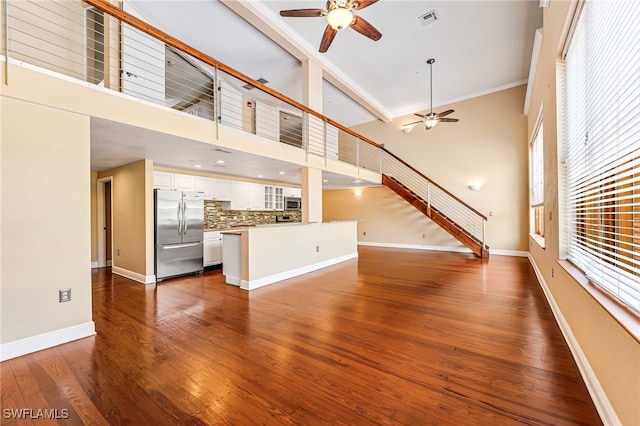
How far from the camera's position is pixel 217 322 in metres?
2.92

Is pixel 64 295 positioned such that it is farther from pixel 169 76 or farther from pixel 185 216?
pixel 169 76

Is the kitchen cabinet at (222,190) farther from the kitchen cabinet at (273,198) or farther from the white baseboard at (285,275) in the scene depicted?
the white baseboard at (285,275)

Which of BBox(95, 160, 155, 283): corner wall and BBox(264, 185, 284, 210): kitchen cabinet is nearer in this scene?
BBox(95, 160, 155, 283): corner wall

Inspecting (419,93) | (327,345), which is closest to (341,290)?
(327,345)

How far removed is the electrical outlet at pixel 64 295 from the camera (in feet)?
8.25

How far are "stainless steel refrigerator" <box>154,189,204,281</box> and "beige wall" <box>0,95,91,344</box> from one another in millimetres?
2120

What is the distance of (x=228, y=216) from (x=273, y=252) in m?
3.08

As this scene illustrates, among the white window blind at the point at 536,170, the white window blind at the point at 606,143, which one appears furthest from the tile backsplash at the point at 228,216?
the white window blind at the point at 536,170

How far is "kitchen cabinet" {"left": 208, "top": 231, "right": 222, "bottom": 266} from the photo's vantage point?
566cm

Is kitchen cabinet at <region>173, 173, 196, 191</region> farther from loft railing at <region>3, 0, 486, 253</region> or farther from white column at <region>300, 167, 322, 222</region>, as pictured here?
white column at <region>300, 167, 322, 222</region>

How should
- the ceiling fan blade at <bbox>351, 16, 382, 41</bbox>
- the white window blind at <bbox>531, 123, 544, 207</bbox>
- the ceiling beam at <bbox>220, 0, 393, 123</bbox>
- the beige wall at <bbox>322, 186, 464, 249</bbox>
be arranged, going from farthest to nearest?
the beige wall at <bbox>322, 186, 464, 249</bbox>, the white window blind at <bbox>531, 123, 544, 207</bbox>, the ceiling beam at <bbox>220, 0, 393, 123</bbox>, the ceiling fan blade at <bbox>351, 16, 382, 41</bbox>

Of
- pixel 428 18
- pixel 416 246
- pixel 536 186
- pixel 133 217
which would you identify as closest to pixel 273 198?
pixel 133 217

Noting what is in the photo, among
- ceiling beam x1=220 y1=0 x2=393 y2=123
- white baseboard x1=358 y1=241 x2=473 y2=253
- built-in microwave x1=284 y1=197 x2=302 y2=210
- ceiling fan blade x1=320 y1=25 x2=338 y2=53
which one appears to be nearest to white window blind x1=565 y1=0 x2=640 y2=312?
ceiling fan blade x1=320 y1=25 x2=338 y2=53

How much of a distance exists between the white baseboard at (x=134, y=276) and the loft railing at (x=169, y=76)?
116 inches
